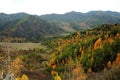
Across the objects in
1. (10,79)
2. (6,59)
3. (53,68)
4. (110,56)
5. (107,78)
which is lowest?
(53,68)

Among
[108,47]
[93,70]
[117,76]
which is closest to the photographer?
[117,76]

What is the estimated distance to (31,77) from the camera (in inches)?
5861

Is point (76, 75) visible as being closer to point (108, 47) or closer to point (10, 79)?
point (108, 47)

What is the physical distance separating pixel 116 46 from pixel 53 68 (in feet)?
152

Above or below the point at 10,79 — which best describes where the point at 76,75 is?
below

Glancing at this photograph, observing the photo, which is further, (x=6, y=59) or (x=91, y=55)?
(x=91, y=55)

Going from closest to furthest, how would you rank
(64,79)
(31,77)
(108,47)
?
1. (64,79)
2. (31,77)
3. (108,47)

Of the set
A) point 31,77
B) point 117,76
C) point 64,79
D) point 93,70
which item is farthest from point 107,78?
point 93,70

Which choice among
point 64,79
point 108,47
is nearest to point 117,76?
point 64,79

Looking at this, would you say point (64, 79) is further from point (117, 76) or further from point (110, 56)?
point (117, 76)

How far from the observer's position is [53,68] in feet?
630

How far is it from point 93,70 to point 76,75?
3126cm

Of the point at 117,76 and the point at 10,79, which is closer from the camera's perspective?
the point at 10,79

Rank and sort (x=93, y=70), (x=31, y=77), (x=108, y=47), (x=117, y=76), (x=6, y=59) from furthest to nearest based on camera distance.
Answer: (x=108, y=47) < (x=93, y=70) < (x=31, y=77) < (x=117, y=76) < (x=6, y=59)
